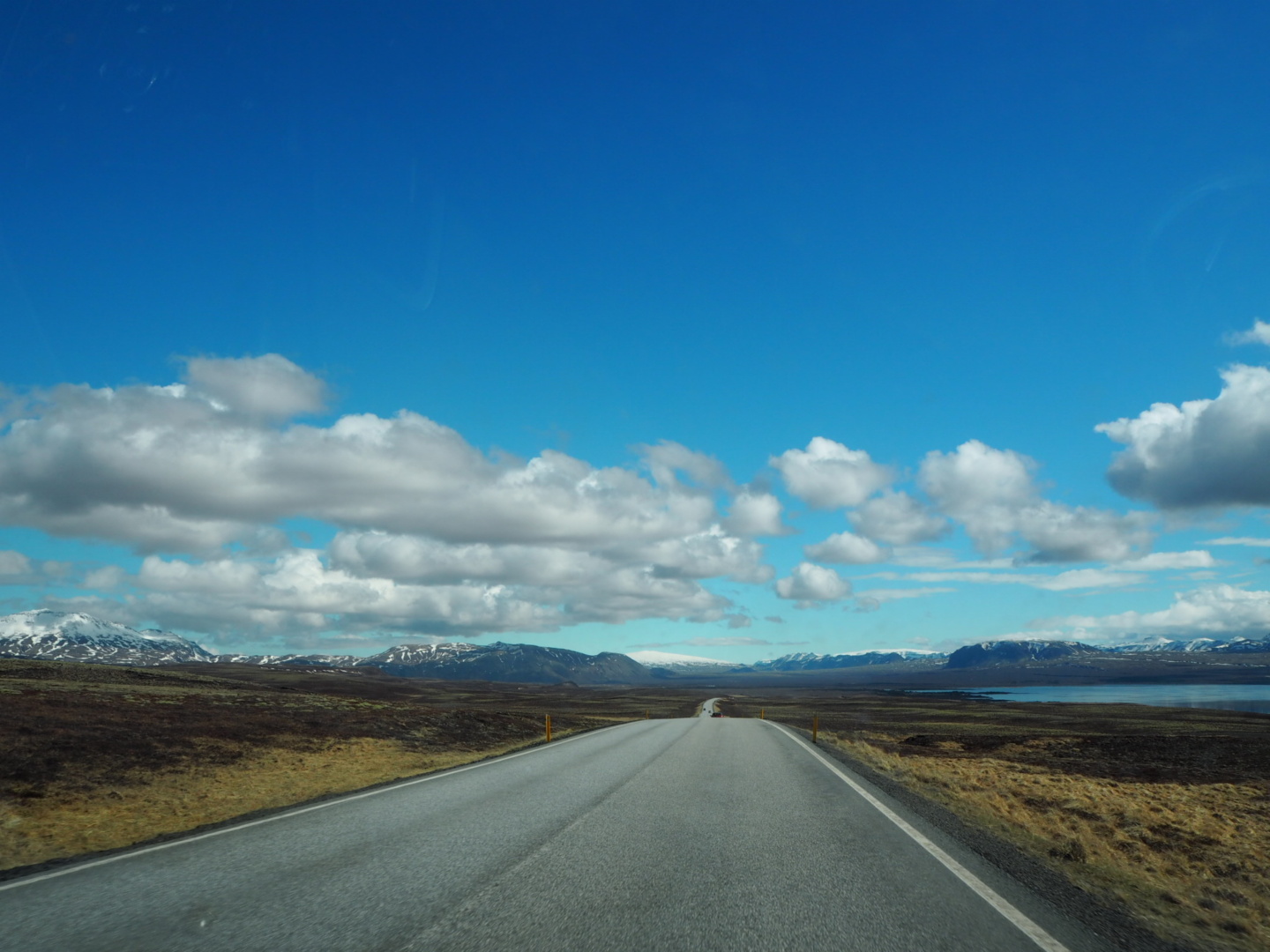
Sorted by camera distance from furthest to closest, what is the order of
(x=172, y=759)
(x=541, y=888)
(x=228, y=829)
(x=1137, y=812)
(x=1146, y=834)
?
1. (x=172, y=759)
2. (x=1137, y=812)
3. (x=1146, y=834)
4. (x=228, y=829)
5. (x=541, y=888)

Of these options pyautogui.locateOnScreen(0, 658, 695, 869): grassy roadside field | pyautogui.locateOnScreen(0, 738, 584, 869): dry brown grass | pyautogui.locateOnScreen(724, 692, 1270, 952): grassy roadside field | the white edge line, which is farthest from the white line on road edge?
pyautogui.locateOnScreen(0, 658, 695, 869): grassy roadside field

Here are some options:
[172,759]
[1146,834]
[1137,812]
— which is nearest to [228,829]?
[172,759]

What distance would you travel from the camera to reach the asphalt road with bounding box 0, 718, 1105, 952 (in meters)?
5.76

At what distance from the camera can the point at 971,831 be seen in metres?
11.1

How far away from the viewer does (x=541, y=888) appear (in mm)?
7078

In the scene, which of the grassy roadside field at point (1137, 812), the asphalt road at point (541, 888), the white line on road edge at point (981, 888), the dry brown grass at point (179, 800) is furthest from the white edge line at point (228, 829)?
the grassy roadside field at point (1137, 812)

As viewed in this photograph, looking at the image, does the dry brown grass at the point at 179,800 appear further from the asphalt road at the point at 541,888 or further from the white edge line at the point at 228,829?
the asphalt road at the point at 541,888

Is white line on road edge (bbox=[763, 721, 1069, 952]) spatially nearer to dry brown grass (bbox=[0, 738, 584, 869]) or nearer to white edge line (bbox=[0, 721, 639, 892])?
white edge line (bbox=[0, 721, 639, 892])

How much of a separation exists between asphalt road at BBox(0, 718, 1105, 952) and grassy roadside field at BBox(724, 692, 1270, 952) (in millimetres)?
1694

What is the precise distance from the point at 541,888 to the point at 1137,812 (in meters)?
18.1

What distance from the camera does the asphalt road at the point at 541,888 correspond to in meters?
5.76

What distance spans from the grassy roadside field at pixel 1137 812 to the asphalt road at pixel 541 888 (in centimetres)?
169

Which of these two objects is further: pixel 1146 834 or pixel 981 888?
pixel 1146 834

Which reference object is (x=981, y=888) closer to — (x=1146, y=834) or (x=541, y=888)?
(x=541, y=888)
